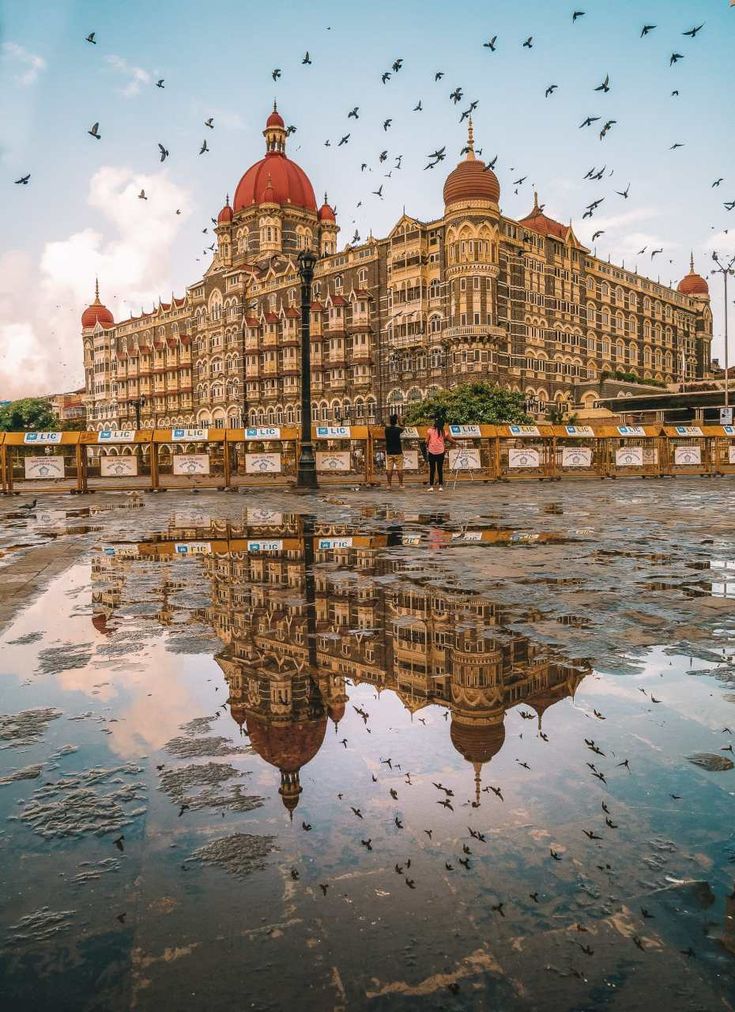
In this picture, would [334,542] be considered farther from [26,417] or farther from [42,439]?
[26,417]

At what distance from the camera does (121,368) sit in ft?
298

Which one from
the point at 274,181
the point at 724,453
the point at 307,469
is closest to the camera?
the point at 307,469

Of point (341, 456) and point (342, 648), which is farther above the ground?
point (341, 456)

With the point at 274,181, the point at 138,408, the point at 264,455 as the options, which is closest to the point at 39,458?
the point at 264,455

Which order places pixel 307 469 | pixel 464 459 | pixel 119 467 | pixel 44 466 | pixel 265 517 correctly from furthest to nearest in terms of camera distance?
pixel 464 459 → pixel 119 467 → pixel 44 466 → pixel 307 469 → pixel 265 517

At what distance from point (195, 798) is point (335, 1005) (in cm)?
99

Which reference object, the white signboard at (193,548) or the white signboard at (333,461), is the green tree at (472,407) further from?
the white signboard at (193,548)

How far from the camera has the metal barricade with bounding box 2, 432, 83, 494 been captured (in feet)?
67.7

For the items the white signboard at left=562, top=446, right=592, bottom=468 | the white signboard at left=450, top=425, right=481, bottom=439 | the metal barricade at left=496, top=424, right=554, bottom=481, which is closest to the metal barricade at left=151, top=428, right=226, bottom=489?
the white signboard at left=450, top=425, right=481, bottom=439

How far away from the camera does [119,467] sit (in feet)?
73.4

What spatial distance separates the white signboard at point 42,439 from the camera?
67.5ft

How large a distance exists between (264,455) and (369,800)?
20.9m

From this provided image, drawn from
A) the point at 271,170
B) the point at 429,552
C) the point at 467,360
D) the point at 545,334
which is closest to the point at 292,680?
the point at 429,552

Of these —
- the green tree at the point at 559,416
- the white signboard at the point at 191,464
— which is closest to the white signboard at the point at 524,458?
the white signboard at the point at 191,464
